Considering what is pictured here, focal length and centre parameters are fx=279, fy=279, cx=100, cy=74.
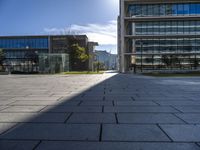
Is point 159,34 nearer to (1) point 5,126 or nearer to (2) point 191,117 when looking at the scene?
(2) point 191,117

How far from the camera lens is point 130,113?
788cm

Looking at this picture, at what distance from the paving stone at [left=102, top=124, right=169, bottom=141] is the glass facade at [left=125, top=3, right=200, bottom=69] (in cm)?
5531

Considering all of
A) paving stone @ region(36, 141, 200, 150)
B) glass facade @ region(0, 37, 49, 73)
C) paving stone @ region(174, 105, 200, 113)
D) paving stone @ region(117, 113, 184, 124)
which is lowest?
paving stone @ region(36, 141, 200, 150)

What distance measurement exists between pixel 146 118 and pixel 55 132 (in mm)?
2549

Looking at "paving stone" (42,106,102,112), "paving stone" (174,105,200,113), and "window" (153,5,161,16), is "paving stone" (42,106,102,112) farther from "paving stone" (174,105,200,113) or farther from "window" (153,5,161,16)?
"window" (153,5,161,16)

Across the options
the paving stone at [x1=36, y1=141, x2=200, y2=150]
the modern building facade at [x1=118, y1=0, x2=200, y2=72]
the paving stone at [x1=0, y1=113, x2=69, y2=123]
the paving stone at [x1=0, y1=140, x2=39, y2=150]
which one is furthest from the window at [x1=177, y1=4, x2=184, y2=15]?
the paving stone at [x1=0, y1=140, x2=39, y2=150]

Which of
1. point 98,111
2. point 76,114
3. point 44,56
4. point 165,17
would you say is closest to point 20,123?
point 76,114

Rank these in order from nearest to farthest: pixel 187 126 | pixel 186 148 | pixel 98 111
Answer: pixel 186 148 → pixel 187 126 → pixel 98 111

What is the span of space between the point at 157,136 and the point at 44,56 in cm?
5258

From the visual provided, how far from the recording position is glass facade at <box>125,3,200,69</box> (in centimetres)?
6244

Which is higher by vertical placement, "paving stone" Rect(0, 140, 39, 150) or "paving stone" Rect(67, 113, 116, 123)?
"paving stone" Rect(67, 113, 116, 123)

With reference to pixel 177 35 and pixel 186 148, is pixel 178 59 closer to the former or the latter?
pixel 177 35

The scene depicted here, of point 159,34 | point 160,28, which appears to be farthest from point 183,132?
point 160,28

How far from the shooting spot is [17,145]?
16.0 feet
